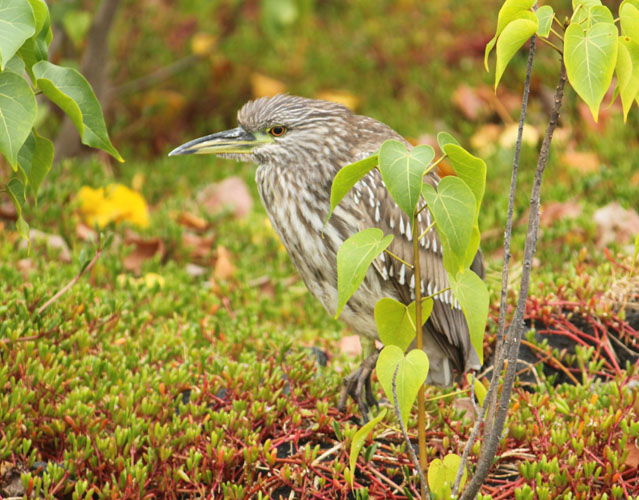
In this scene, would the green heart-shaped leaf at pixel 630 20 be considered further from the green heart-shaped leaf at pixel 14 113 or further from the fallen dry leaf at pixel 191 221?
the fallen dry leaf at pixel 191 221

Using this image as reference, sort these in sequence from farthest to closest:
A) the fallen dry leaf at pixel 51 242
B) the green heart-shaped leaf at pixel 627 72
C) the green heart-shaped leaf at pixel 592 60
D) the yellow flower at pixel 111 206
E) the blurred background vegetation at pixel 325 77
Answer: the blurred background vegetation at pixel 325 77 < the yellow flower at pixel 111 206 < the fallen dry leaf at pixel 51 242 < the green heart-shaped leaf at pixel 627 72 < the green heart-shaped leaf at pixel 592 60

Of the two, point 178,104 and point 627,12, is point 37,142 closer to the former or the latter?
point 627,12

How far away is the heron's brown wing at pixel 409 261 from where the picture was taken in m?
3.35

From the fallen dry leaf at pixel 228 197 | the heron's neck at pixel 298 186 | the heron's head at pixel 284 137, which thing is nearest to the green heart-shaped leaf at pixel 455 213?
the heron's neck at pixel 298 186

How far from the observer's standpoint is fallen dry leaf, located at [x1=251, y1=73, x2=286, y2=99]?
694 centimetres

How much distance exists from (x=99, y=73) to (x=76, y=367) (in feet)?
11.5

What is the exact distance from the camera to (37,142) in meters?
2.65

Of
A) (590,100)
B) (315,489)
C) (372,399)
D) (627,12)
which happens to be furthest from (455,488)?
(627,12)

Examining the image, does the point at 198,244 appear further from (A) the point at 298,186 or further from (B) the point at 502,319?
(B) the point at 502,319

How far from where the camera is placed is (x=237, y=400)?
321 centimetres

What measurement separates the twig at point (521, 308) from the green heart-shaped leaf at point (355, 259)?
392mm

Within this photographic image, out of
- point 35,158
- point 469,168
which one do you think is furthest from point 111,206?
point 469,168

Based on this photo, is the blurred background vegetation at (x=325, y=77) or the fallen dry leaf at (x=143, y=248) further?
the blurred background vegetation at (x=325, y=77)

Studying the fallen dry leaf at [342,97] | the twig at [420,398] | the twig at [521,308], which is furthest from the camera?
the fallen dry leaf at [342,97]
